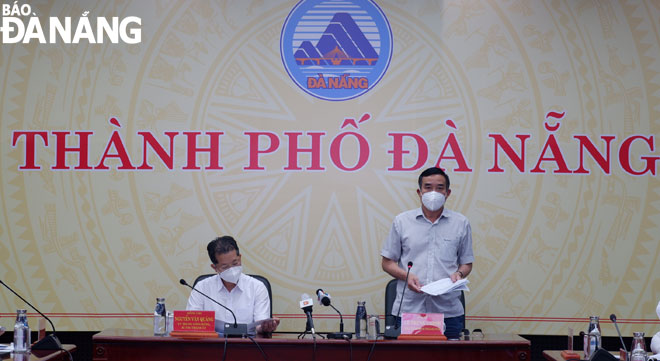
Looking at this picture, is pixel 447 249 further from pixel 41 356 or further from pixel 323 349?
pixel 41 356

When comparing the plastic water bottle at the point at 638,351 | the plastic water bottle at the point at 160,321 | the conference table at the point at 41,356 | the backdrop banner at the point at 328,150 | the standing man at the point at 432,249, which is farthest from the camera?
the backdrop banner at the point at 328,150

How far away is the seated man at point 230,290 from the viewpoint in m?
4.09

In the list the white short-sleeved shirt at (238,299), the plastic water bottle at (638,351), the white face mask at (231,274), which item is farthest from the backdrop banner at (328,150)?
the plastic water bottle at (638,351)

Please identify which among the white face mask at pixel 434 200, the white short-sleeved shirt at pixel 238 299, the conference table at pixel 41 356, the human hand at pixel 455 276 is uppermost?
the white face mask at pixel 434 200

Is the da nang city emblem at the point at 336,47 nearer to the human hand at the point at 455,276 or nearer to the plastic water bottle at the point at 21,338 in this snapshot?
the human hand at the point at 455,276

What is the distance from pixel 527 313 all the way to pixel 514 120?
3.94 ft

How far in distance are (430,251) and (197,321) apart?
1.32 m

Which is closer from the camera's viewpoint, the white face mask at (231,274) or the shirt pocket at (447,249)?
the white face mask at (231,274)

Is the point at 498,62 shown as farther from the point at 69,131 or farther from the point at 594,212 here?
the point at 69,131

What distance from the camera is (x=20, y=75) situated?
5043 mm

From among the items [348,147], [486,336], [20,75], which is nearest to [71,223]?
[20,75]

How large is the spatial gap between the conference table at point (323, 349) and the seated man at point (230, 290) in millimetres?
325

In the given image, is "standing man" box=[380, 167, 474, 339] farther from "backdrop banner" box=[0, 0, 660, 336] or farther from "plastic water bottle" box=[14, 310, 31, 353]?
"plastic water bottle" box=[14, 310, 31, 353]

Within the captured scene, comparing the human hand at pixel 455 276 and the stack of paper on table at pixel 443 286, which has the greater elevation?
the human hand at pixel 455 276
